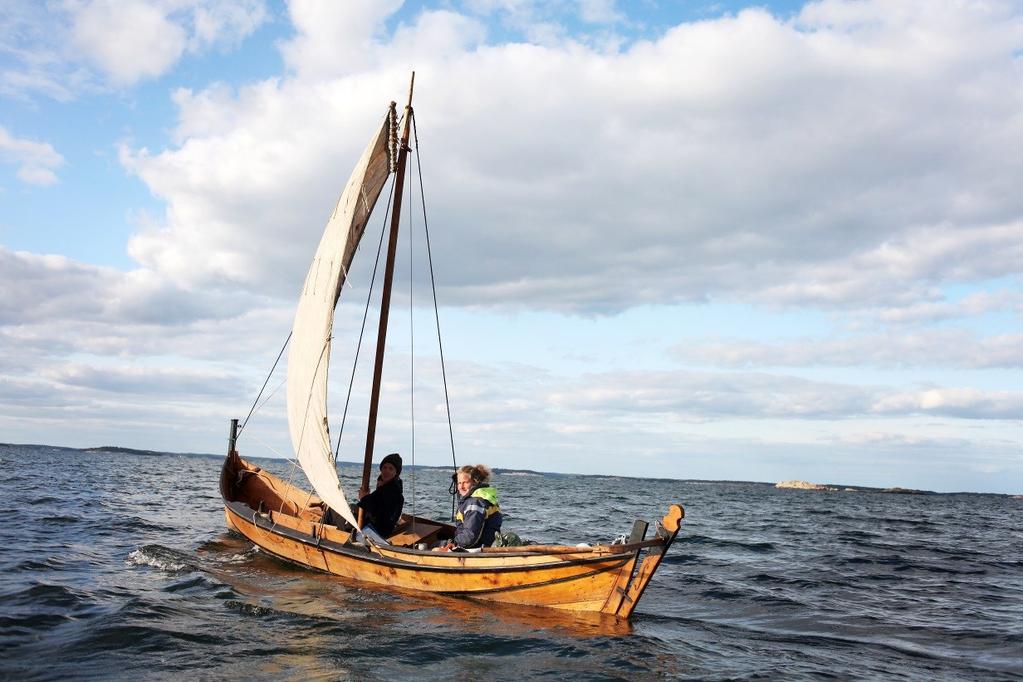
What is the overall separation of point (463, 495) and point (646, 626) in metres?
3.59

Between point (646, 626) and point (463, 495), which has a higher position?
point (463, 495)

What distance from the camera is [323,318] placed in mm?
14992

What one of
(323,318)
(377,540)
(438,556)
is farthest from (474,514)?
(323,318)

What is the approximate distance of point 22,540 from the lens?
16.5 metres

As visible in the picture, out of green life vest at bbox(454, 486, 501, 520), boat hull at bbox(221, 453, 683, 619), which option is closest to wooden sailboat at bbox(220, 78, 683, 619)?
boat hull at bbox(221, 453, 683, 619)

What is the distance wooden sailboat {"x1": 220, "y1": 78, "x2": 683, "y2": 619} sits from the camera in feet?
36.2

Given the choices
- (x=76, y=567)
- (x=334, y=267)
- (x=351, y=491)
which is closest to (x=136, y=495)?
(x=351, y=491)

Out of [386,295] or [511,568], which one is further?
[386,295]

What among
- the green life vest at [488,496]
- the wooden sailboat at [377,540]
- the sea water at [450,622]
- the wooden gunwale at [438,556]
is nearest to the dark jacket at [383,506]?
the wooden sailboat at [377,540]

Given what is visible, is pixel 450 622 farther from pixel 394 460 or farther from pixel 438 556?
pixel 394 460

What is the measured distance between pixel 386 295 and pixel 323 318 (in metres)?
1.49

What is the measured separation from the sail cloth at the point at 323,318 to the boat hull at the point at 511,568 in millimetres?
1091

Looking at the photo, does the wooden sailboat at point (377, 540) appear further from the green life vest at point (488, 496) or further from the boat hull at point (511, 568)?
Answer: the green life vest at point (488, 496)

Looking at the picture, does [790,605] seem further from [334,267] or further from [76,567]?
[76,567]
